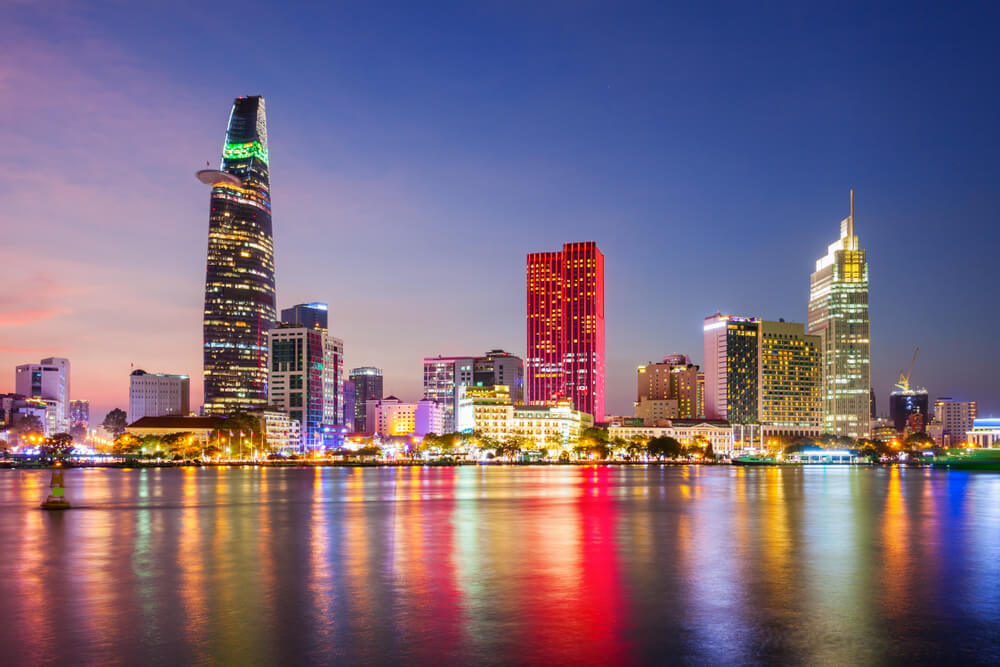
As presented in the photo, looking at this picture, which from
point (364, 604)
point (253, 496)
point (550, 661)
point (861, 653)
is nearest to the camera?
point (550, 661)

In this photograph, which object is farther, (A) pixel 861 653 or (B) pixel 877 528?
(B) pixel 877 528

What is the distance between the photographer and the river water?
1997cm

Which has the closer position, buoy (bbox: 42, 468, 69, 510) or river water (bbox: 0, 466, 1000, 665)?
river water (bbox: 0, 466, 1000, 665)

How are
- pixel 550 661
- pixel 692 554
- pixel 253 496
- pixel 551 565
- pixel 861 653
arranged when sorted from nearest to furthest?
pixel 550 661
pixel 861 653
pixel 551 565
pixel 692 554
pixel 253 496

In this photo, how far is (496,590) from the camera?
27703 mm

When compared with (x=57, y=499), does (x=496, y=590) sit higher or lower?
higher

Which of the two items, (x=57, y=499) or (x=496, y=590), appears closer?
(x=496, y=590)

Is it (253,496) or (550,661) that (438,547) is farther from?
(253,496)

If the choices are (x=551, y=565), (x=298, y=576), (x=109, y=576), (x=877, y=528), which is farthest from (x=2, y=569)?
(x=877, y=528)

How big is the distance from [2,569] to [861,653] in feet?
98.2

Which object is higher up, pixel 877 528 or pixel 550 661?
pixel 550 661

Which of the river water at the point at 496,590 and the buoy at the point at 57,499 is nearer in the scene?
the river water at the point at 496,590

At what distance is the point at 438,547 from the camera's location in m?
39.6

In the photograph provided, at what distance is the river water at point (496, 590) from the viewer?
19969 mm
